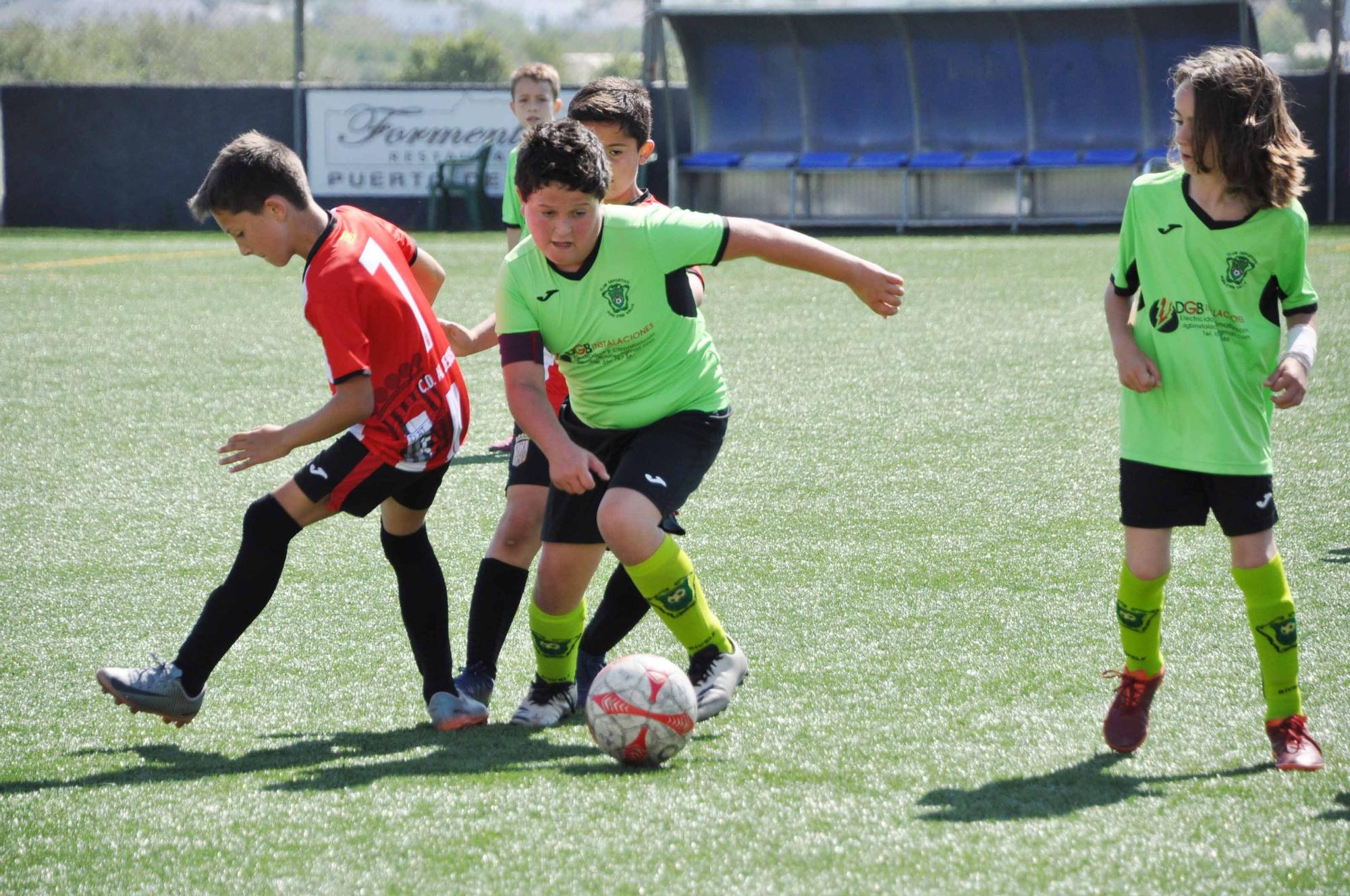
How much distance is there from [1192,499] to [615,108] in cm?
184

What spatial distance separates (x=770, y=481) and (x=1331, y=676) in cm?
274

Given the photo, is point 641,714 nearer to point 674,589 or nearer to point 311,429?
point 674,589

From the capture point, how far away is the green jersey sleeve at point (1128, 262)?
10.9ft

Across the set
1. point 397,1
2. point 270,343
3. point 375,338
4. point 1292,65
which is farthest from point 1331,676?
point 397,1

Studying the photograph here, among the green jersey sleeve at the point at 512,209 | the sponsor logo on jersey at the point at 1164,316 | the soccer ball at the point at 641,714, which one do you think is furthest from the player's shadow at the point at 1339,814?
the green jersey sleeve at the point at 512,209

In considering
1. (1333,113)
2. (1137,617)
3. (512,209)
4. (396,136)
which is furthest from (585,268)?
(1333,113)

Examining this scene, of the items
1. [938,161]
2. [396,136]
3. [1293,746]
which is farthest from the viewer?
[396,136]

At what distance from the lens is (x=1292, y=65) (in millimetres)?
19688

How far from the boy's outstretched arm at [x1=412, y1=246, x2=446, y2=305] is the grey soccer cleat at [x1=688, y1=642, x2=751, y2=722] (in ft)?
3.89

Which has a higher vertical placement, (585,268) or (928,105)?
(928,105)

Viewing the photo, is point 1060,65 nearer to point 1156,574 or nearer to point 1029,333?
point 1029,333

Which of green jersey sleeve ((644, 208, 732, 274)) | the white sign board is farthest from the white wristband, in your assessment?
the white sign board

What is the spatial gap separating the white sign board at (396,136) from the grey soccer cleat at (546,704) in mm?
15764

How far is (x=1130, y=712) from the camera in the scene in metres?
3.29
